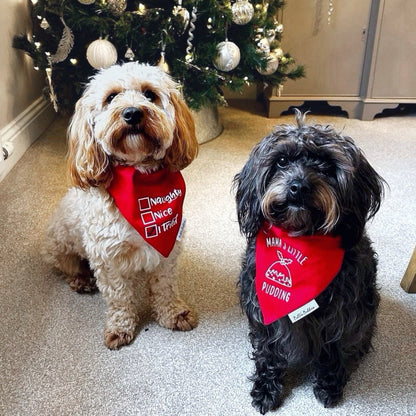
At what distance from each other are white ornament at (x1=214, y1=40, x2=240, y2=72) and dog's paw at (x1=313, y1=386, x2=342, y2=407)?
5.29 ft

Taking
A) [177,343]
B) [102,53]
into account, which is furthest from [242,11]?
[177,343]

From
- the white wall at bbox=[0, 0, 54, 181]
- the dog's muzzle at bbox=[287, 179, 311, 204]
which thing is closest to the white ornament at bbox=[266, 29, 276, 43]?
the white wall at bbox=[0, 0, 54, 181]

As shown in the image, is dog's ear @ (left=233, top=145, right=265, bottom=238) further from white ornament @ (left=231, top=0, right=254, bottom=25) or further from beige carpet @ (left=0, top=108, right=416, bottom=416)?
white ornament @ (left=231, top=0, right=254, bottom=25)

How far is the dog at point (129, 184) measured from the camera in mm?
1104

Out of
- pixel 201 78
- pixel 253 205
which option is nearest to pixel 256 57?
pixel 201 78

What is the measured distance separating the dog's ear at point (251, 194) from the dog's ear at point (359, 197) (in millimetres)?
180

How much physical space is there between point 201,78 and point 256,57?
311 millimetres

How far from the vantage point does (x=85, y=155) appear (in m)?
1.12

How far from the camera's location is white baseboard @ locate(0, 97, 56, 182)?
2.29 m

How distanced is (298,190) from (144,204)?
0.46 meters

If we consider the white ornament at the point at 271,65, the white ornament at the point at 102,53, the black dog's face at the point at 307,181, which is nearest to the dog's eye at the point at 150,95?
the black dog's face at the point at 307,181

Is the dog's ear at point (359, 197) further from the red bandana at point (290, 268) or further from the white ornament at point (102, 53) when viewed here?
the white ornament at point (102, 53)

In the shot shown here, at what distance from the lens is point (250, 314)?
1.11 meters

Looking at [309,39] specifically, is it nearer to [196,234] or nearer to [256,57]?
[256,57]
